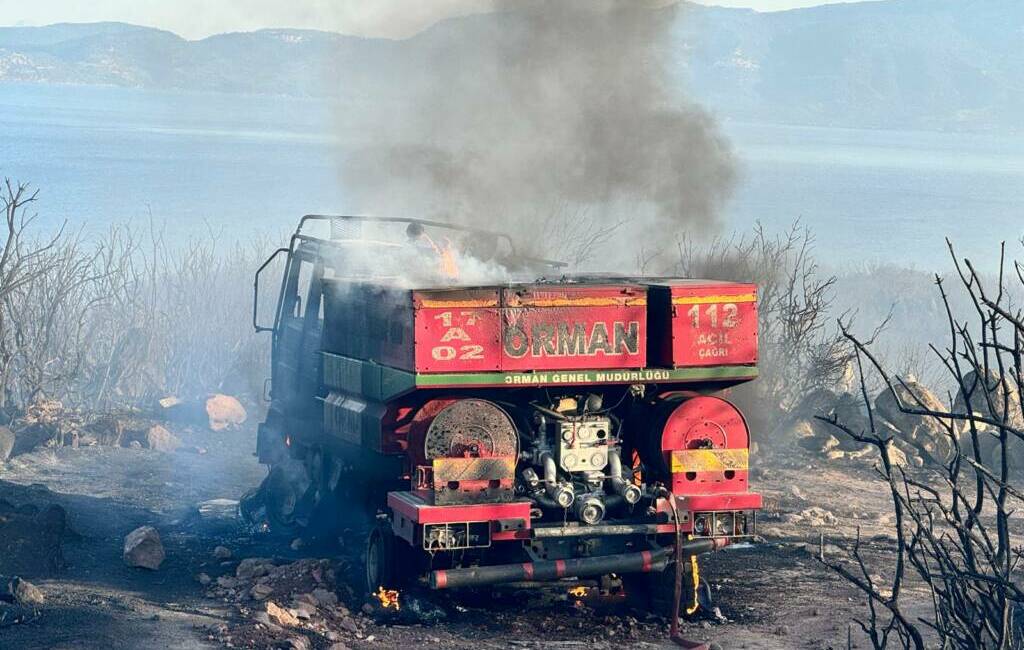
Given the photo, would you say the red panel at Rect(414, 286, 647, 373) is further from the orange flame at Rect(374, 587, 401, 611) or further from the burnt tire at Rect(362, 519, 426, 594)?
the orange flame at Rect(374, 587, 401, 611)

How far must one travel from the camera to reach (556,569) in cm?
1016

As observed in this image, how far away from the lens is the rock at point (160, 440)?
18094mm

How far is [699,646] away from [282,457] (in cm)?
559

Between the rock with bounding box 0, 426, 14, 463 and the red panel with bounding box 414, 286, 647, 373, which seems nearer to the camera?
the red panel with bounding box 414, 286, 647, 373

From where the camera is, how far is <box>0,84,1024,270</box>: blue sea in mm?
89875

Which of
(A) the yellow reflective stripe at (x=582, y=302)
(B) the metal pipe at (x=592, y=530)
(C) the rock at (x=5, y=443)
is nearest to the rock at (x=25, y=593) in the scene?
(B) the metal pipe at (x=592, y=530)

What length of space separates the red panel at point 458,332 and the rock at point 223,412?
1003cm

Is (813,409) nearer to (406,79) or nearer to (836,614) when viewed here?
(836,614)

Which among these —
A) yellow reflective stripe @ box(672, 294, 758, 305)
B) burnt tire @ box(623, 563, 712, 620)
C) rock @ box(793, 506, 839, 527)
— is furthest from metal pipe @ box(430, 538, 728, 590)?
rock @ box(793, 506, 839, 527)

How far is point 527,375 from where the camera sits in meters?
10.3

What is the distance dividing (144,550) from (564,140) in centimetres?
1205

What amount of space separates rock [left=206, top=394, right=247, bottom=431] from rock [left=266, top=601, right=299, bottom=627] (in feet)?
31.6

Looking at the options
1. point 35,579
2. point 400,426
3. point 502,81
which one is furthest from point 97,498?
point 502,81

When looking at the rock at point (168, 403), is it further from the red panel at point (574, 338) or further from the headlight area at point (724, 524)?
the headlight area at point (724, 524)
